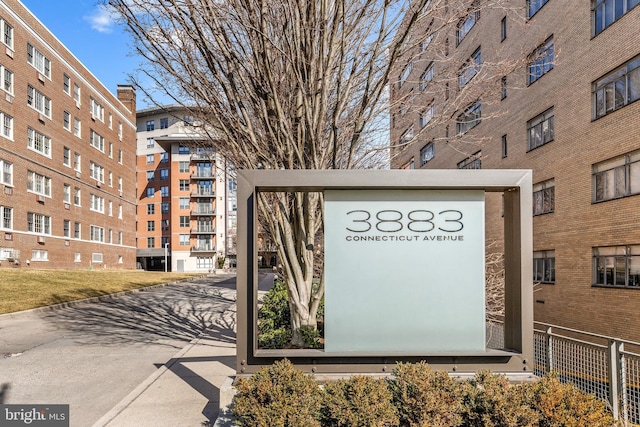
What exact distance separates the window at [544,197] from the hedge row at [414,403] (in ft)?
61.6

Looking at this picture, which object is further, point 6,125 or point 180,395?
point 6,125

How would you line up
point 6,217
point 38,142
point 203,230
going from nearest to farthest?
point 6,217 → point 38,142 → point 203,230

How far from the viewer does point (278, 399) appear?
402 cm

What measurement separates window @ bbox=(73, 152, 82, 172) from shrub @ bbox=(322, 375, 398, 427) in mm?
42782

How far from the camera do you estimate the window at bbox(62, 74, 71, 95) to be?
122 feet

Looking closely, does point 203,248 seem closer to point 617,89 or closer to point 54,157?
point 54,157

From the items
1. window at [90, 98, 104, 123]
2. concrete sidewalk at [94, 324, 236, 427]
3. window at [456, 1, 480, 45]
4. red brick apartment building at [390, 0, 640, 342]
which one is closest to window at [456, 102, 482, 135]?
red brick apartment building at [390, 0, 640, 342]

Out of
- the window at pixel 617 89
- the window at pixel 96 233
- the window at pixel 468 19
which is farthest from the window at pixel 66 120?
the window at pixel 617 89

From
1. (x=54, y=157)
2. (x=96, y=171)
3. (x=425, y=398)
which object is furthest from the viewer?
(x=96, y=171)

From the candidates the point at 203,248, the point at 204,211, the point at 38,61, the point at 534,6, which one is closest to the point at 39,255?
the point at 38,61

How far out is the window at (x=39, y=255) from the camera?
3164 centimetres

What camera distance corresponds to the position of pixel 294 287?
768 cm

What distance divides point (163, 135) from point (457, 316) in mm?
72747

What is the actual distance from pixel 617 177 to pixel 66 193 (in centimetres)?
4164
